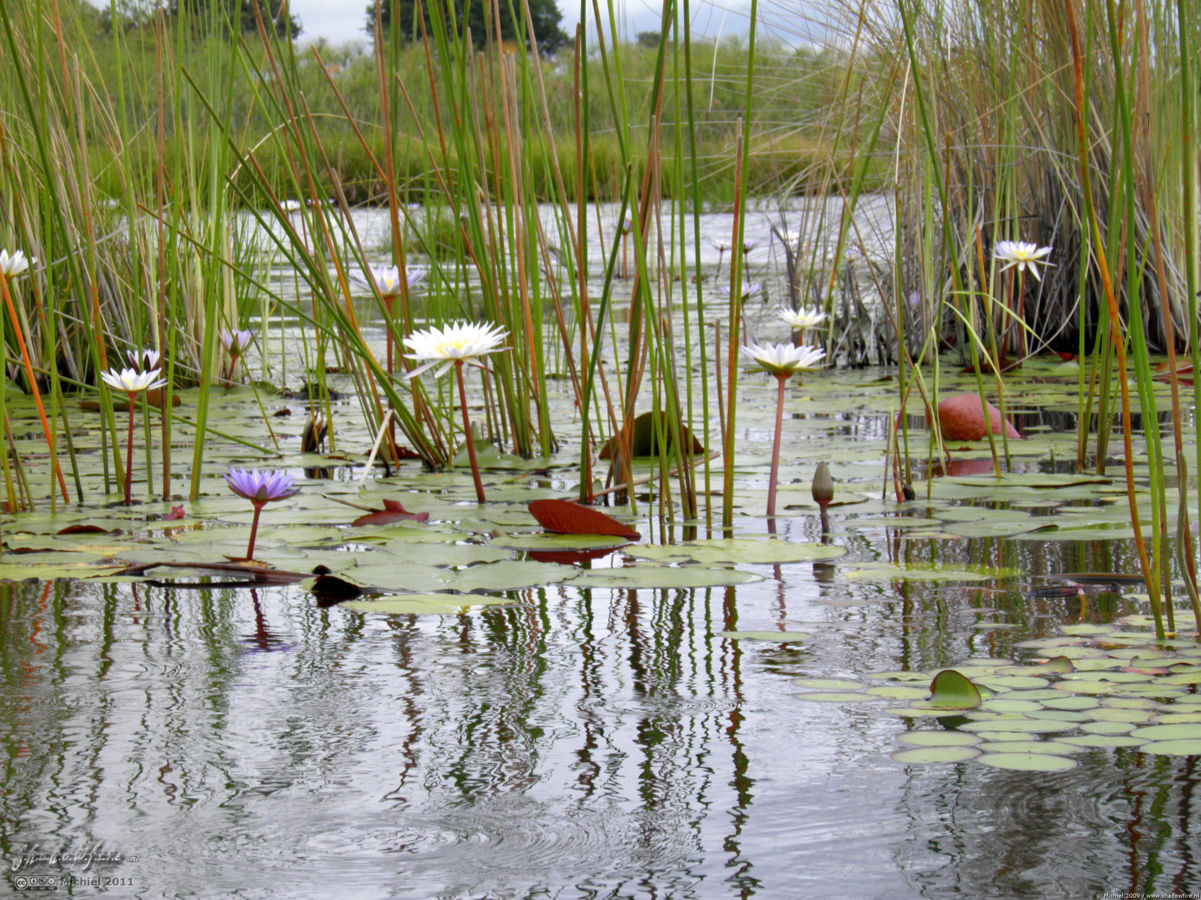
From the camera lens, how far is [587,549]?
1.31m

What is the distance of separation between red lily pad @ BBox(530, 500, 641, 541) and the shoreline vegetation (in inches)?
4.3

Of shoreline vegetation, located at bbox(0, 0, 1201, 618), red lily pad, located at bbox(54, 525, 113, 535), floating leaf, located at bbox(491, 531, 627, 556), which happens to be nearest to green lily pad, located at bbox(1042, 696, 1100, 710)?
shoreline vegetation, located at bbox(0, 0, 1201, 618)

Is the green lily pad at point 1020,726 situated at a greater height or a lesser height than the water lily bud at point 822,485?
Answer: lesser

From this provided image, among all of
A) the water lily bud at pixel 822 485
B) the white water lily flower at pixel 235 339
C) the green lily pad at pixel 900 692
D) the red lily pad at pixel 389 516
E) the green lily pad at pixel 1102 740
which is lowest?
the green lily pad at pixel 1102 740

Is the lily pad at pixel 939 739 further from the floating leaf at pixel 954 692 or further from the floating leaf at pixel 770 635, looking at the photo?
the floating leaf at pixel 770 635

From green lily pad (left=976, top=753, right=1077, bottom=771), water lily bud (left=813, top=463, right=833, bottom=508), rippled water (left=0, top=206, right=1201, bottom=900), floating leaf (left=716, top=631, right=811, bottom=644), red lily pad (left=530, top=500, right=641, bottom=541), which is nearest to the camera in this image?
rippled water (left=0, top=206, right=1201, bottom=900)

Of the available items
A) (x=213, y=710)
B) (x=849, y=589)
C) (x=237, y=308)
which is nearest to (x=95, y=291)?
(x=213, y=710)

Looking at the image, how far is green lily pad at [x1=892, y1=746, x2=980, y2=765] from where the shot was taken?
70cm

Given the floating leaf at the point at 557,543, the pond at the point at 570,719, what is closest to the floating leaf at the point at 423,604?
the pond at the point at 570,719

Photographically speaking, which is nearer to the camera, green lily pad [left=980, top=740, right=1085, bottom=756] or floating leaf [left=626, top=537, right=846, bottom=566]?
green lily pad [left=980, top=740, right=1085, bottom=756]

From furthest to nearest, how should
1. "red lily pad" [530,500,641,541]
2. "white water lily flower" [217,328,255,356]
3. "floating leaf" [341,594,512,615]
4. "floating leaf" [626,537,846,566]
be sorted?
"white water lily flower" [217,328,255,356] < "red lily pad" [530,500,641,541] < "floating leaf" [626,537,846,566] < "floating leaf" [341,594,512,615]

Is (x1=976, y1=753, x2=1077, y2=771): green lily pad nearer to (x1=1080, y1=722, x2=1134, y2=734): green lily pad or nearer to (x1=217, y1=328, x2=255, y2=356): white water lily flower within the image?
(x1=1080, y1=722, x2=1134, y2=734): green lily pad

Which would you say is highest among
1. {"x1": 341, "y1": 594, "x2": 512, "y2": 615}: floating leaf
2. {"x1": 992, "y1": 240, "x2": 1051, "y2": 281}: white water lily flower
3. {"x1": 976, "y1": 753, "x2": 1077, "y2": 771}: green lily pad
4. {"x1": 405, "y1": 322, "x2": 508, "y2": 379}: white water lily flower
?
{"x1": 992, "y1": 240, "x2": 1051, "y2": 281}: white water lily flower

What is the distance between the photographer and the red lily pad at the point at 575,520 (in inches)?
52.9
